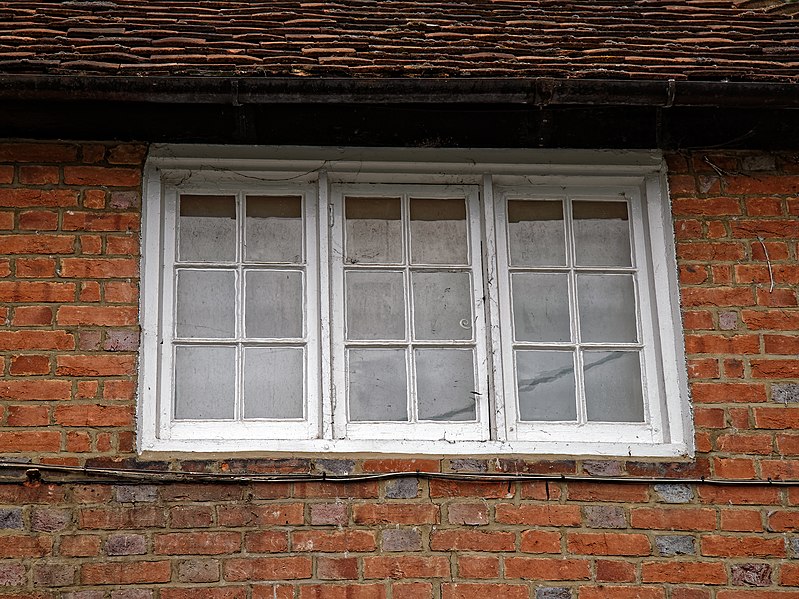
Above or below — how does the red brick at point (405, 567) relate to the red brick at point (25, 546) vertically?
below

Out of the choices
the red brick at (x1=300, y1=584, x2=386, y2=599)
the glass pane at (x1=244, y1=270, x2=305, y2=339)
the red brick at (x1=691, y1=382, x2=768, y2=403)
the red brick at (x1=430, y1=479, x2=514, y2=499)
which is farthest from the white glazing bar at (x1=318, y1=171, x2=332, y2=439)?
the red brick at (x1=691, y1=382, x2=768, y2=403)

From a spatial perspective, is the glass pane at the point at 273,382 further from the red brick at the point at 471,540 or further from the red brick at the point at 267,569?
the red brick at the point at 471,540

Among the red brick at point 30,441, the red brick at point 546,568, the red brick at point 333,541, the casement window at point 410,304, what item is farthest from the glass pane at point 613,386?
the red brick at point 30,441

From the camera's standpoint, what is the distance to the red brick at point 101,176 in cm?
477

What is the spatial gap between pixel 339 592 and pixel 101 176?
7.20 feet

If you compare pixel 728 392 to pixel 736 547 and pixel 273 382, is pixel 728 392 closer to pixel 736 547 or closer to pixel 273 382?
pixel 736 547

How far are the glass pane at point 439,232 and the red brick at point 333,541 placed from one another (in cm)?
135

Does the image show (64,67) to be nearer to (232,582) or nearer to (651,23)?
(232,582)

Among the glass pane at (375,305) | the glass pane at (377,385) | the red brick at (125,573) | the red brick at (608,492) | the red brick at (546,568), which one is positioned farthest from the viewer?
the glass pane at (375,305)

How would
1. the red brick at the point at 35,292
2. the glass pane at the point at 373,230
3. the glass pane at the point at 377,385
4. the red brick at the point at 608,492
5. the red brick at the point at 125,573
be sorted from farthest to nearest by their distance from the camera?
the glass pane at the point at 373,230 → the glass pane at the point at 377,385 → the red brick at the point at 35,292 → the red brick at the point at 608,492 → the red brick at the point at 125,573

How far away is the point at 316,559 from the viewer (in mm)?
4328

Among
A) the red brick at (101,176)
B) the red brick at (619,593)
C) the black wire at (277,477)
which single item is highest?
the red brick at (101,176)

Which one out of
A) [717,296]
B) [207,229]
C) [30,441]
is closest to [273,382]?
[207,229]

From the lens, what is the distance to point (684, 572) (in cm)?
438
